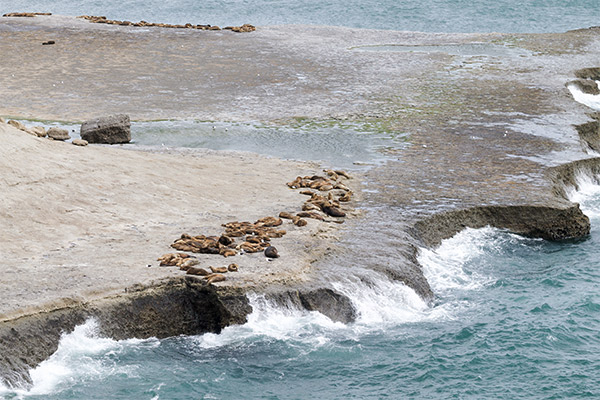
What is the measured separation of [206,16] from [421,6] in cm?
1237

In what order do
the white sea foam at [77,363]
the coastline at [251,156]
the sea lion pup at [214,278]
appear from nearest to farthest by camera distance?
the white sea foam at [77,363] < the sea lion pup at [214,278] < the coastline at [251,156]

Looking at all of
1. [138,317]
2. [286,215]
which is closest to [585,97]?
[286,215]

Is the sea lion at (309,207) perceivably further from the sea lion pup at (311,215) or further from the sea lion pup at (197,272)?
the sea lion pup at (197,272)

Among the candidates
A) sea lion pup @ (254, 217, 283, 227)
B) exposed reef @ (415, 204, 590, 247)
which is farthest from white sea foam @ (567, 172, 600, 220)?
sea lion pup @ (254, 217, 283, 227)

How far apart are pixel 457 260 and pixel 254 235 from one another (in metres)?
3.25

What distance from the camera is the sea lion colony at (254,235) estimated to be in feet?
36.2

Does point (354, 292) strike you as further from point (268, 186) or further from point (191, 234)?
point (268, 186)

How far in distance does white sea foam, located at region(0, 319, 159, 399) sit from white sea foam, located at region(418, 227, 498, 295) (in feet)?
14.7

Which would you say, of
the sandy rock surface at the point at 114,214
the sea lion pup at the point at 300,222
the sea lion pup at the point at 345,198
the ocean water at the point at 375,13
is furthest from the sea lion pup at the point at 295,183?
the ocean water at the point at 375,13

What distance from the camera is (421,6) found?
1950 inches

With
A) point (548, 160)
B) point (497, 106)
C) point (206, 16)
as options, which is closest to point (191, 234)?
point (548, 160)

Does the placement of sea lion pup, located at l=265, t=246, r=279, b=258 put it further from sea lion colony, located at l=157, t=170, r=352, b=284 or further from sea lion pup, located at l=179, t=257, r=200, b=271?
sea lion pup, located at l=179, t=257, r=200, b=271

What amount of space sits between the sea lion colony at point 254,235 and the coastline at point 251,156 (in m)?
0.26

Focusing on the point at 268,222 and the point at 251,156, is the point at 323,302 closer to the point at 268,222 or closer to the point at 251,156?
the point at 268,222
